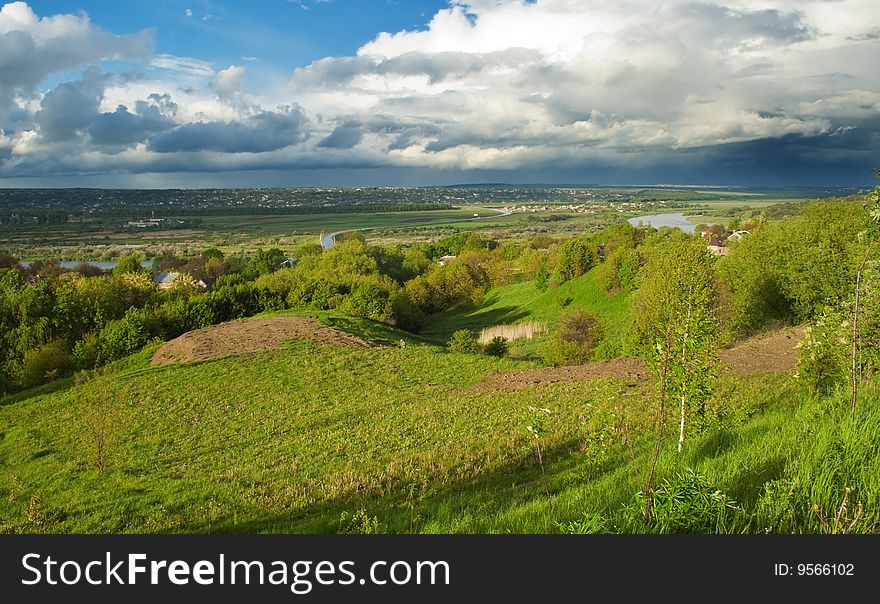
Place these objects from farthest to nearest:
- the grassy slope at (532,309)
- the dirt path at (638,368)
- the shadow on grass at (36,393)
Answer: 1. the grassy slope at (532,309)
2. the shadow on grass at (36,393)
3. the dirt path at (638,368)

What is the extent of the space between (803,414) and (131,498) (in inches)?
544

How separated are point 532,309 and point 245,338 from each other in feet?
119

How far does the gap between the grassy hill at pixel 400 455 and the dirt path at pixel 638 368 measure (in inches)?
52.5

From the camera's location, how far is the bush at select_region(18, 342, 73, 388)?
115ft

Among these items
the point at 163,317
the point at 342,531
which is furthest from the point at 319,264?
the point at 342,531

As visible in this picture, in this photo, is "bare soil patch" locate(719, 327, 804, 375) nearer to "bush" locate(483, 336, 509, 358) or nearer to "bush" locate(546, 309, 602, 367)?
"bush" locate(546, 309, 602, 367)

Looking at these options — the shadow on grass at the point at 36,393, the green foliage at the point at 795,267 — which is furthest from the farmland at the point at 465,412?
the shadow on grass at the point at 36,393

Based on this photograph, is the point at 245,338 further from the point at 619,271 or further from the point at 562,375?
the point at 619,271

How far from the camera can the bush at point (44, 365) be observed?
1382 inches

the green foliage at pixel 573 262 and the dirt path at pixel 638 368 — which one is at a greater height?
the green foliage at pixel 573 262

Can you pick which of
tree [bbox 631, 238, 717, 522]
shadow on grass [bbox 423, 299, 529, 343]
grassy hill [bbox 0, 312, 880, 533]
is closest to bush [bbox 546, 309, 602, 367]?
grassy hill [bbox 0, 312, 880, 533]

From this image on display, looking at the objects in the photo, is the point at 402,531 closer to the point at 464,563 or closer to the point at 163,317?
the point at 464,563

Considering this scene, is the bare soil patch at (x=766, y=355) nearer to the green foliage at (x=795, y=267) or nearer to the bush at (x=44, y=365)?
the green foliage at (x=795, y=267)

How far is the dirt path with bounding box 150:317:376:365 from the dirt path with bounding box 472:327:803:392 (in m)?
13.0
